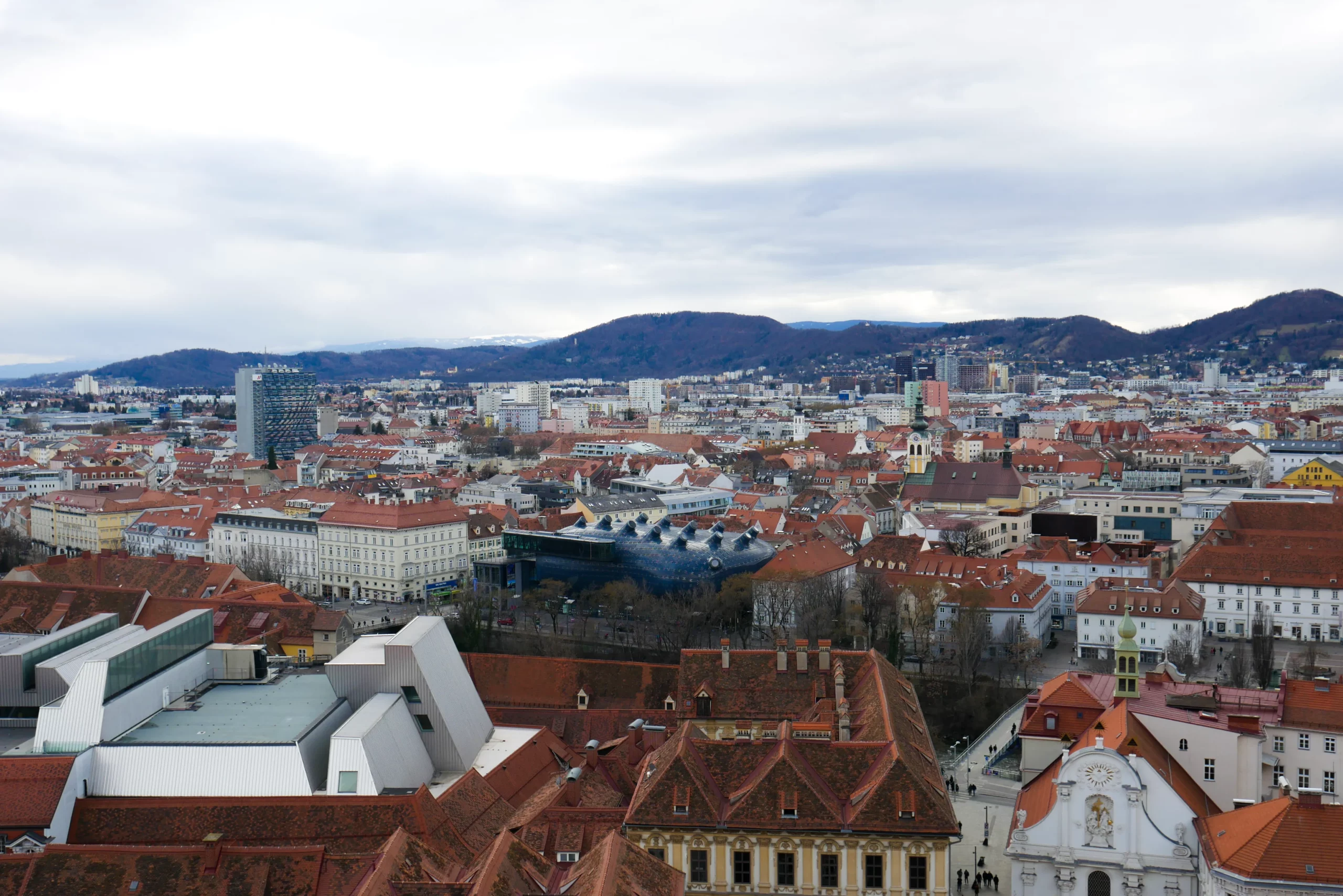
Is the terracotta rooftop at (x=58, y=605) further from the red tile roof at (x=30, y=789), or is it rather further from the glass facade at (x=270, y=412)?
the glass facade at (x=270, y=412)

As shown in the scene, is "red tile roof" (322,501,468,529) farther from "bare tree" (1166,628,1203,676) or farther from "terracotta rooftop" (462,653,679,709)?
"bare tree" (1166,628,1203,676)

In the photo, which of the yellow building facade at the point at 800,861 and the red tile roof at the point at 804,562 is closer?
the yellow building facade at the point at 800,861

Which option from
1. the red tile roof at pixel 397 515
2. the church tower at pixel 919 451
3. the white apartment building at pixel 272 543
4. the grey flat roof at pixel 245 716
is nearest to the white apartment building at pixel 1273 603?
the red tile roof at pixel 397 515

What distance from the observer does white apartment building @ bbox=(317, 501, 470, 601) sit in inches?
3369

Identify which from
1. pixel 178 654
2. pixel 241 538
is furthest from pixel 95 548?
pixel 178 654

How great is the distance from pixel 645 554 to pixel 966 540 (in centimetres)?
2523

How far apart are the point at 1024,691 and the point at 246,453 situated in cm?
12854

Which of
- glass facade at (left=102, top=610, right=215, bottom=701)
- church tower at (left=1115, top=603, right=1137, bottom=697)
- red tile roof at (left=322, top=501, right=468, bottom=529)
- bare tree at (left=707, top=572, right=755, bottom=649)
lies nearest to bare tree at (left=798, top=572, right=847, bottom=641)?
bare tree at (left=707, top=572, right=755, bottom=649)

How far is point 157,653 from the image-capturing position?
4122 centimetres

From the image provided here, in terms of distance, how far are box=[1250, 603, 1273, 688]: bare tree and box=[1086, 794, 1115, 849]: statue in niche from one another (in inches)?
1139

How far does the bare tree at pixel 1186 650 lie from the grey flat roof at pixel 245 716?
1560 inches

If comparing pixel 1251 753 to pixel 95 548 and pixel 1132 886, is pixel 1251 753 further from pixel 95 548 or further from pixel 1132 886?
pixel 95 548

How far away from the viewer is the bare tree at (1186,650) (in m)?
60.5

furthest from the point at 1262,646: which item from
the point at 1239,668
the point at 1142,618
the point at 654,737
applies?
the point at 654,737
